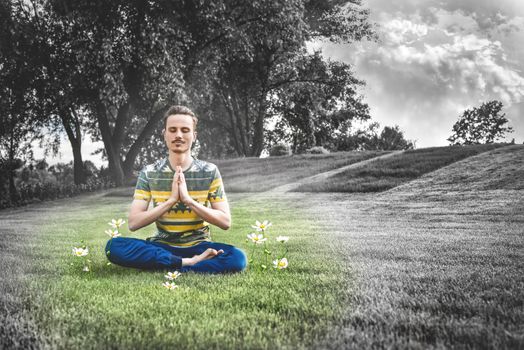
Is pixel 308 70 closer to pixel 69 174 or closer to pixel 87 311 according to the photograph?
pixel 87 311

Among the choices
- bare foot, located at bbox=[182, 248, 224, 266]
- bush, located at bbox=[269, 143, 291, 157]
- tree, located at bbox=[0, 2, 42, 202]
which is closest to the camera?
bare foot, located at bbox=[182, 248, 224, 266]

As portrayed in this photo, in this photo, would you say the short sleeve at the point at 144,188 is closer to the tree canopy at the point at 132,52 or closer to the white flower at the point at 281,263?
the white flower at the point at 281,263

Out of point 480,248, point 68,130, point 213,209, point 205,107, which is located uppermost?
point 205,107

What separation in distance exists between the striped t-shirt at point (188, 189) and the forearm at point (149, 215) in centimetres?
22

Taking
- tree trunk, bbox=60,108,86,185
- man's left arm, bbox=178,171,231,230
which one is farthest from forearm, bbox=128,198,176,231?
tree trunk, bbox=60,108,86,185

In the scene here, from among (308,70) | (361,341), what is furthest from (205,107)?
(361,341)

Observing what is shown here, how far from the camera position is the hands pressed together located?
390 cm

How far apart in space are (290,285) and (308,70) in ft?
87.4

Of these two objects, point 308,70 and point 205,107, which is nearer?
point 308,70

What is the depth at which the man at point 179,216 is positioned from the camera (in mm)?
4215

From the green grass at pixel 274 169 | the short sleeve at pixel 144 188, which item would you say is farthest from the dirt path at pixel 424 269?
the green grass at pixel 274 169

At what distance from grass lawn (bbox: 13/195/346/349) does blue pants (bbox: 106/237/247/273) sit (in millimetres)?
103

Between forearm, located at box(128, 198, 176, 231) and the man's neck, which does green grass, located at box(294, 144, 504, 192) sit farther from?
forearm, located at box(128, 198, 176, 231)

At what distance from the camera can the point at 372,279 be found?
12.7 feet
